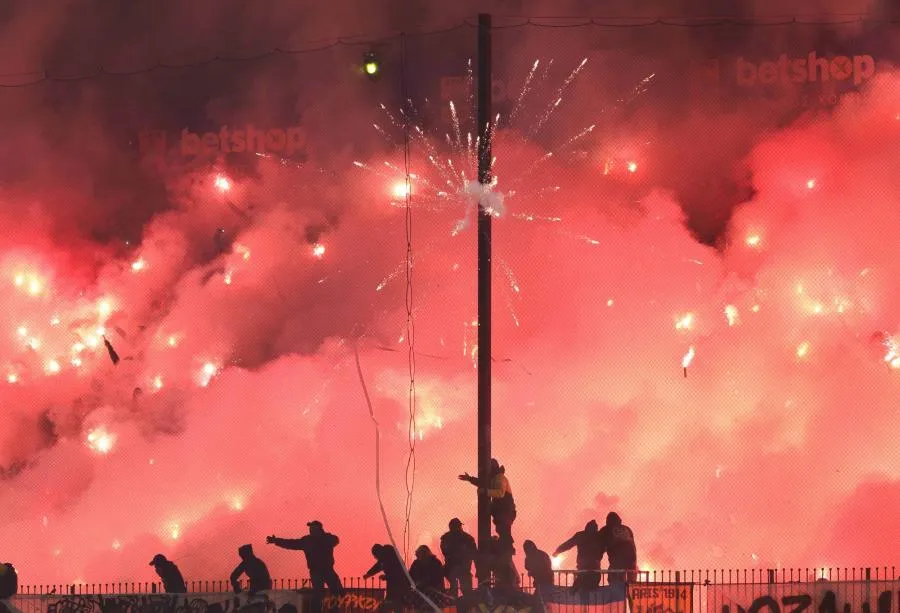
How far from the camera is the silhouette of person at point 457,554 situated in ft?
42.2

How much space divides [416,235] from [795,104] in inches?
242

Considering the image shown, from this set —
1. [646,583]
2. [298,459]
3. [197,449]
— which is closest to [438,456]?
[298,459]

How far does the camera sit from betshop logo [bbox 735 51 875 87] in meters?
21.1

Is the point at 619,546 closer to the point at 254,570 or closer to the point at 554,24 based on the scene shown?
the point at 254,570

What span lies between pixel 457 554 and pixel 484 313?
2230 mm

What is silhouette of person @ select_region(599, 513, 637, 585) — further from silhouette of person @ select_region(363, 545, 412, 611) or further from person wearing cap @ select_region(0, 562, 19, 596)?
person wearing cap @ select_region(0, 562, 19, 596)

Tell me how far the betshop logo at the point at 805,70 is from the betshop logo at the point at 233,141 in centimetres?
735

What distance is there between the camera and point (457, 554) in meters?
13.0

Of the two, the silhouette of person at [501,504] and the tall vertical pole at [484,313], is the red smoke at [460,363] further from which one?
the tall vertical pole at [484,313]

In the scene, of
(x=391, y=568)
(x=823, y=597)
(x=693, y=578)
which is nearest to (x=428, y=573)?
(x=391, y=568)

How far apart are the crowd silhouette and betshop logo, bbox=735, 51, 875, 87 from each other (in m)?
10.6

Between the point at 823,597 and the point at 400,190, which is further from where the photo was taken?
the point at 400,190

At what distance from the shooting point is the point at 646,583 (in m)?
11.8

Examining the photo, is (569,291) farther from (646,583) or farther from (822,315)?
(646,583)
